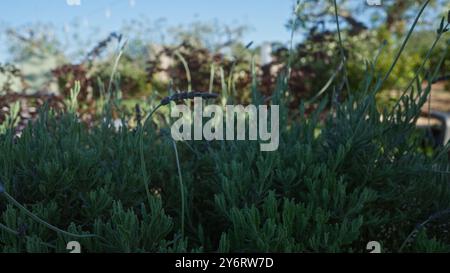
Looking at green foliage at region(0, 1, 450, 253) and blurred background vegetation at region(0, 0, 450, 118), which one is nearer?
green foliage at region(0, 1, 450, 253)

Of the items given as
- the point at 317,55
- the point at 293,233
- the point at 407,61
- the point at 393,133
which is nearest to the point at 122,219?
the point at 293,233

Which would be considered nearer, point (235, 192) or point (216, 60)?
point (235, 192)

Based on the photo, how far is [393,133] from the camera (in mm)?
1611

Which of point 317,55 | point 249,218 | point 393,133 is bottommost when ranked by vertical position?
point 249,218

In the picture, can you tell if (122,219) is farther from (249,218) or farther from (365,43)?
(365,43)

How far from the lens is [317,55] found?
3914 mm

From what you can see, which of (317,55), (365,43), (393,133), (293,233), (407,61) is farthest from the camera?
(365,43)

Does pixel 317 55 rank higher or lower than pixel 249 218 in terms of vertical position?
higher

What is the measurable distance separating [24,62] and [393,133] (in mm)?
7874

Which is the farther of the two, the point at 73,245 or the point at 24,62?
the point at 24,62

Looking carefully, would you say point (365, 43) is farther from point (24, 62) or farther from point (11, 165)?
point (11, 165)

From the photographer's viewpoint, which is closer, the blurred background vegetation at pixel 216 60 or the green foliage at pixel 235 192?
the green foliage at pixel 235 192
